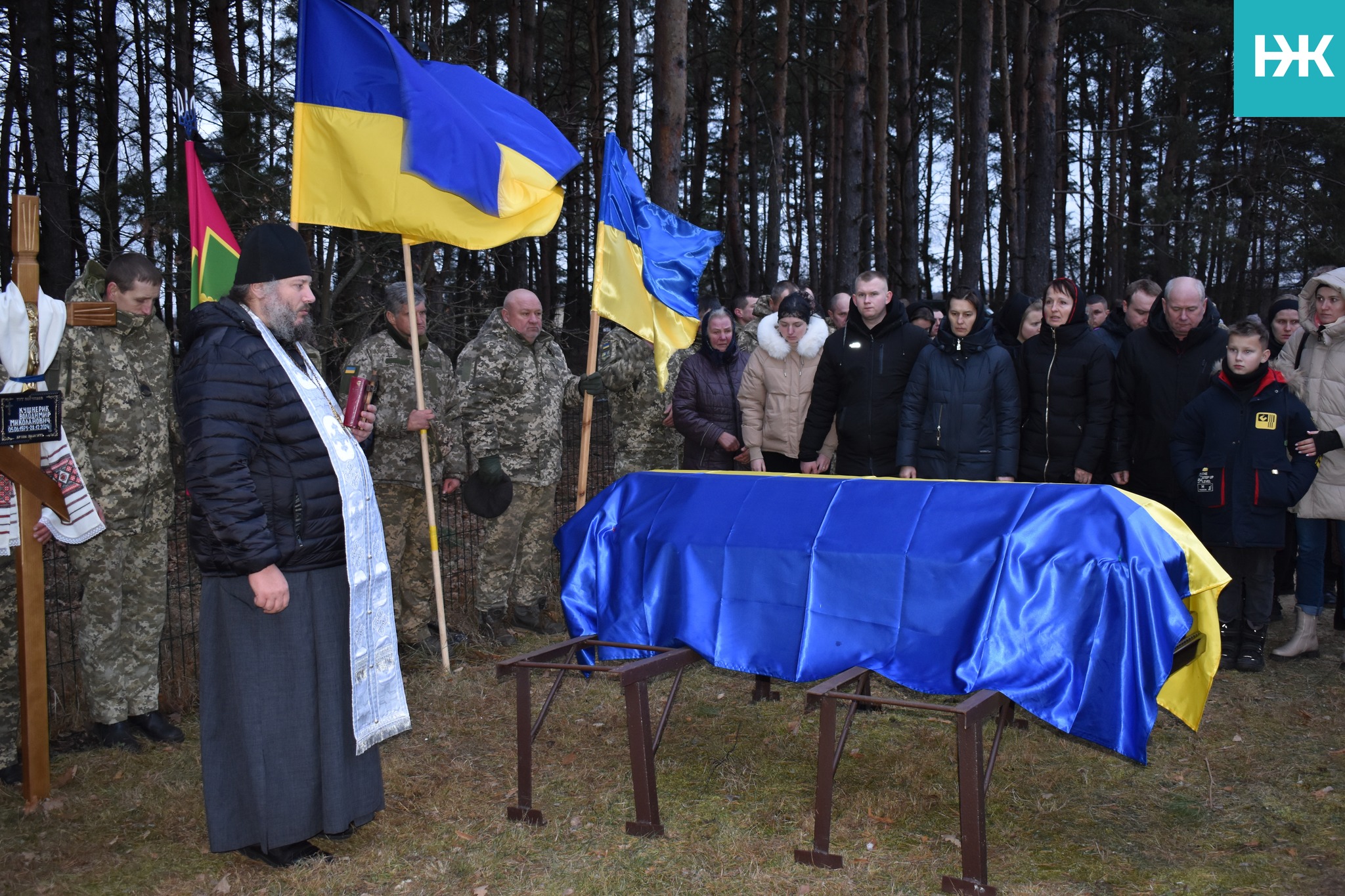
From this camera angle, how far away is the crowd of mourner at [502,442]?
3.49 metres

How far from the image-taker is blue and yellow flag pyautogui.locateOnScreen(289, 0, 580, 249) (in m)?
5.23

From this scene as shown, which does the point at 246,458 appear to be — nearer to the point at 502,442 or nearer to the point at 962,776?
the point at 962,776

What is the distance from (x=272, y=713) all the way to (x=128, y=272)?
7.66 feet

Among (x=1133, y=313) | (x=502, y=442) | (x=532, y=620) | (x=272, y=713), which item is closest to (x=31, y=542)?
(x=272, y=713)

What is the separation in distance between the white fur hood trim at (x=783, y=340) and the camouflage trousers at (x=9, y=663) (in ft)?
13.9

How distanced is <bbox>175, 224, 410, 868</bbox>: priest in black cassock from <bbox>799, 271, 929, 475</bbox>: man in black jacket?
11.0 ft

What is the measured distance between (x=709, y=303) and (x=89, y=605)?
5704 millimetres

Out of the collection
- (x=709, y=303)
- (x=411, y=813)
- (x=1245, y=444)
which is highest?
(x=709, y=303)

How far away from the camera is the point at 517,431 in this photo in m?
6.54

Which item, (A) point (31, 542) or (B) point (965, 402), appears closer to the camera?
(A) point (31, 542)

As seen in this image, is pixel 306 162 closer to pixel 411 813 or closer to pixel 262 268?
pixel 262 268

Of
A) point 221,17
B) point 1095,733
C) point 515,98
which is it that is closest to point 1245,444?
point 1095,733

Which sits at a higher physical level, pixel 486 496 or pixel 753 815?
pixel 486 496

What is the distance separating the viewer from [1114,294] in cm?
2783
